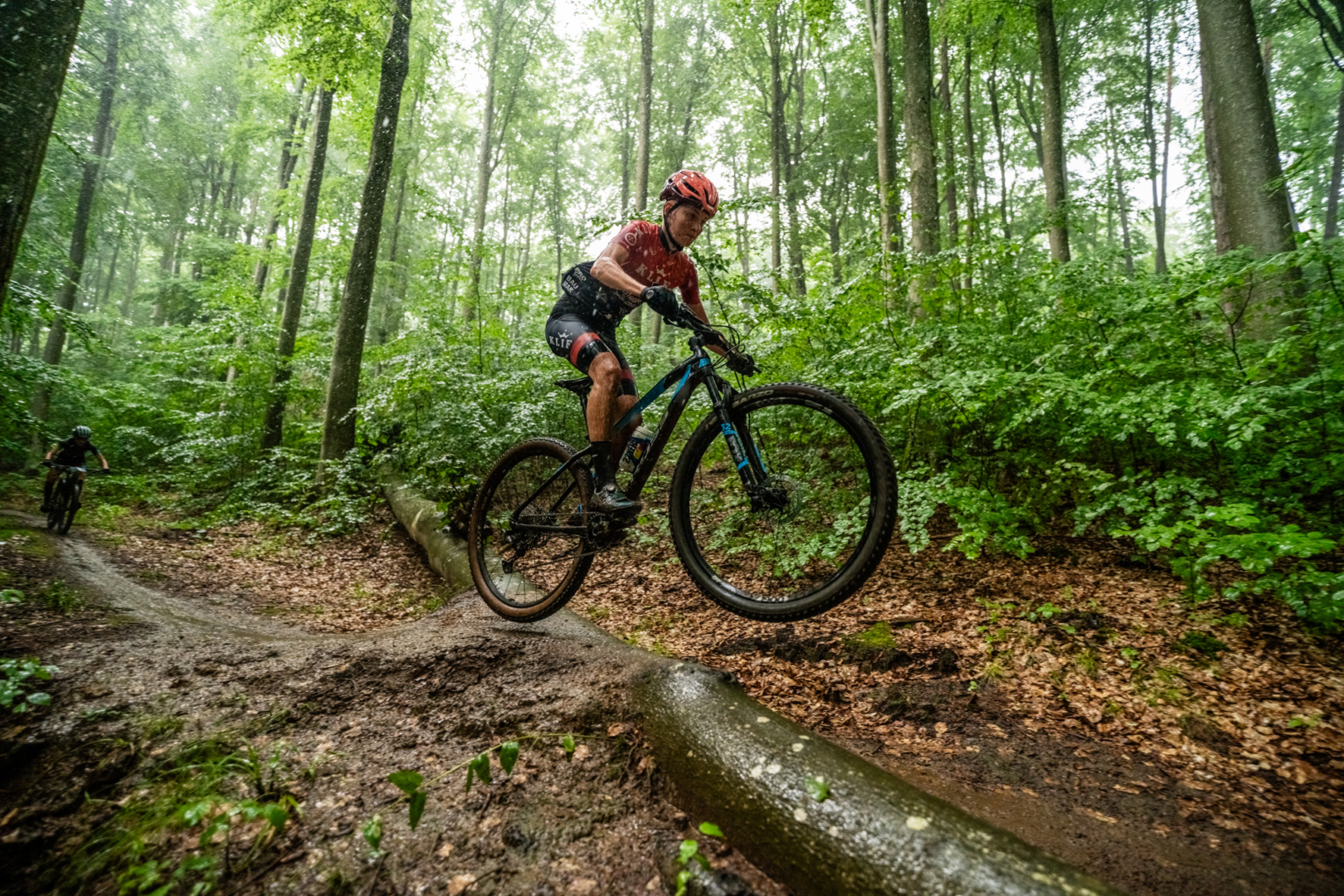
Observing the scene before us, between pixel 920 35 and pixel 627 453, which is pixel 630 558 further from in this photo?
pixel 920 35

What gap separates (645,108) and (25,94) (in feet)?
50.8

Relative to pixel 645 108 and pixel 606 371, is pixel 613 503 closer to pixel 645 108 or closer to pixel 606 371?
pixel 606 371

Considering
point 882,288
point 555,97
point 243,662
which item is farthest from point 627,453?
point 555,97

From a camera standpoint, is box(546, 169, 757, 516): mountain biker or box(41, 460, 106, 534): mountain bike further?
box(41, 460, 106, 534): mountain bike

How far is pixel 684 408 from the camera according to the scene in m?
A: 3.09

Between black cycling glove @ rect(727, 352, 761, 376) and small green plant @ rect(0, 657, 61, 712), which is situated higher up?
black cycling glove @ rect(727, 352, 761, 376)

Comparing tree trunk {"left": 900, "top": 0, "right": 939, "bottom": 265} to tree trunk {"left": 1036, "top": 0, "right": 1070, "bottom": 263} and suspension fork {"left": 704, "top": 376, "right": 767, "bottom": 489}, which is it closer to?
tree trunk {"left": 1036, "top": 0, "right": 1070, "bottom": 263}

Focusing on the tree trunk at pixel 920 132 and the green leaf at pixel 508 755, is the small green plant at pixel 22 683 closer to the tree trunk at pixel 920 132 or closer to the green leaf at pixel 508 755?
the green leaf at pixel 508 755

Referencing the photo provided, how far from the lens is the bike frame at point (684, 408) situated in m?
2.77

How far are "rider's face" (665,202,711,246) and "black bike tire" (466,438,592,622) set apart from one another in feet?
4.95

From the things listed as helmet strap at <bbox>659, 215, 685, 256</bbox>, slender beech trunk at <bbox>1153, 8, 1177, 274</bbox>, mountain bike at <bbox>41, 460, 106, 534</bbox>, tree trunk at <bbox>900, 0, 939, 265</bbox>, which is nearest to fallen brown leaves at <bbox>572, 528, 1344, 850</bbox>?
helmet strap at <bbox>659, 215, 685, 256</bbox>

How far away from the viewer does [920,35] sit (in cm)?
817

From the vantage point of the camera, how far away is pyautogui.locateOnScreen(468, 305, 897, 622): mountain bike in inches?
96.9

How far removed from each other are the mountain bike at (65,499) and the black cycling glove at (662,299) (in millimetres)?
10466
